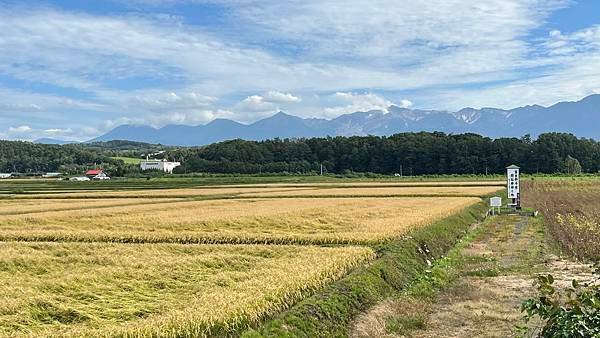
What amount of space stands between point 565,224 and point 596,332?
55.7 feet

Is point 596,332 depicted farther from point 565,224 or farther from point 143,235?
point 565,224

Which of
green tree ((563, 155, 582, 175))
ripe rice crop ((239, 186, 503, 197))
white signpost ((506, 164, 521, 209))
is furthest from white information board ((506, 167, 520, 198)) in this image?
green tree ((563, 155, 582, 175))

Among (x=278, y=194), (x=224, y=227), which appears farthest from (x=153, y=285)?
(x=278, y=194)

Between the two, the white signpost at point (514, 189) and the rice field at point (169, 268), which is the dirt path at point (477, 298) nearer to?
the rice field at point (169, 268)

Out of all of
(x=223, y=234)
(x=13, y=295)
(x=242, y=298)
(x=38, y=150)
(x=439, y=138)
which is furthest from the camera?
(x=38, y=150)

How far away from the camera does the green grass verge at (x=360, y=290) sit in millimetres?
7812

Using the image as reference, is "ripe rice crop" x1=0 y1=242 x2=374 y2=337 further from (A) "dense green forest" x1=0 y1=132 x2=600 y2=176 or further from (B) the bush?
(A) "dense green forest" x1=0 y1=132 x2=600 y2=176

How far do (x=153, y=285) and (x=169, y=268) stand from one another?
5.08 ft

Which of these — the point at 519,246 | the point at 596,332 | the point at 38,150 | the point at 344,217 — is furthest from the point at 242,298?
the point at 38,150

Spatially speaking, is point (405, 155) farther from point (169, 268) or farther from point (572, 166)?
point (169, 268)

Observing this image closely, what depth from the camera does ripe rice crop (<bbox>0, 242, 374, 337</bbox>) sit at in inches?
289

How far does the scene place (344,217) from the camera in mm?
23391

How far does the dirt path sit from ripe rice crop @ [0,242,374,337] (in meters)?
1.37

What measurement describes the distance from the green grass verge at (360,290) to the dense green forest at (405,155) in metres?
75.5
